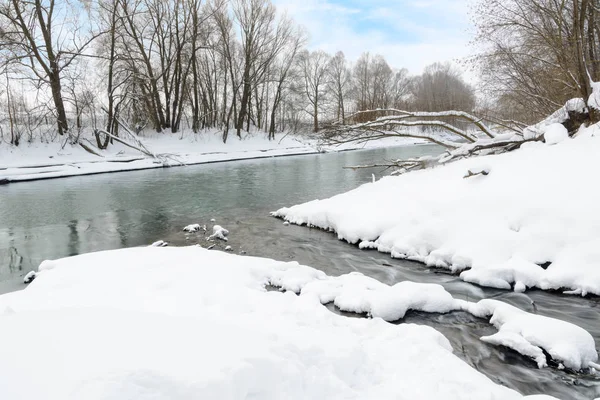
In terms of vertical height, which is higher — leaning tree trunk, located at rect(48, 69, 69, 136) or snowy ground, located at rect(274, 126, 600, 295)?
leaning tree trunk, located at rect(48, 69, 69, 136)

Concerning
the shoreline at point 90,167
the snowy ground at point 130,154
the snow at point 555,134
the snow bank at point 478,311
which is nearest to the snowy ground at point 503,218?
the snow at point 555,134

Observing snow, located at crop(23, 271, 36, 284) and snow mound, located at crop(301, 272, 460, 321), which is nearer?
snow mound, located at crop(301, 272, 460, 321)

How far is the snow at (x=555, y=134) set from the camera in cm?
699

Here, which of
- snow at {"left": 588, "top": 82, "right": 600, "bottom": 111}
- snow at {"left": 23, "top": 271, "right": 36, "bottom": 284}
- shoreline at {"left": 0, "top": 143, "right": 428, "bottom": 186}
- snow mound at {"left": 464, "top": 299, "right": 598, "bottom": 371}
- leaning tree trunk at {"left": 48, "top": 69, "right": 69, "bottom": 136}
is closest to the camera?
snow mound at {"left": 464, "top": 299, "right": 598, "bottom": 371}

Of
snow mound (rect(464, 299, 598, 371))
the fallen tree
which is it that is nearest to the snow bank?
snow mound (rect(464, 299, 598, 371))

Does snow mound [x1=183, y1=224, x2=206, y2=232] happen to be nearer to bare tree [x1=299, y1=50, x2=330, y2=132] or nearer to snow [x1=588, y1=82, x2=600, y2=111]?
snow [x1=588, y1=82, x2=600, y2=111]

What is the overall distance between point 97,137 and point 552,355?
26.2 metres

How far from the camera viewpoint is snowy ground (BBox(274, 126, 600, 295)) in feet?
15.3

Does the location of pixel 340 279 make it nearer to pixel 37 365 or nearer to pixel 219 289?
pixel 219 289

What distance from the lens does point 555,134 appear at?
7039 millimetres

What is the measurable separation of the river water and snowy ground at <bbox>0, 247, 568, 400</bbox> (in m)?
0.35

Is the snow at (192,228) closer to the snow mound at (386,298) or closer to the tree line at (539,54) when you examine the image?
the snow mound at (386,298)

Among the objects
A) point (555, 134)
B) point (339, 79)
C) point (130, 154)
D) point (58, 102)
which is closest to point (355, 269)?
point (555, 134)

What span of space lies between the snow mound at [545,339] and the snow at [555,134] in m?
5.06
